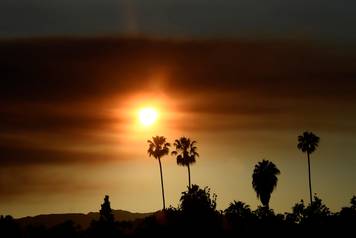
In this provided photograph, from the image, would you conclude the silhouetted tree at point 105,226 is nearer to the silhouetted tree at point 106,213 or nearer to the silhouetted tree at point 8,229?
the silhouetted tree at point 106,213

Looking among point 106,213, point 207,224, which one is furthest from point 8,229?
point 207,224

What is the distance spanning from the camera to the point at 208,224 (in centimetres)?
11481

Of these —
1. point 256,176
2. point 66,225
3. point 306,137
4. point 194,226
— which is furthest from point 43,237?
point 306,137

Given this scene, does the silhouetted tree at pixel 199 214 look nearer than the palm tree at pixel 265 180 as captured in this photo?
Yes

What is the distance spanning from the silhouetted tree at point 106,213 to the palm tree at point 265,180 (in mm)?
25411

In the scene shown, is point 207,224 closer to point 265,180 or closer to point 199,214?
point 199,214

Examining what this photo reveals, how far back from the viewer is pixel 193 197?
123250 mm

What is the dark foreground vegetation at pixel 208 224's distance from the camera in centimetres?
A: 11394

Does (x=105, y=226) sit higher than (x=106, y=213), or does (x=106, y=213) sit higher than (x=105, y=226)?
(x=106, y=213)

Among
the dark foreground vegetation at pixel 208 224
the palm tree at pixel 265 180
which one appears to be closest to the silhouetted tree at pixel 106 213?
the dark foreground vegetation at pixel 208 224

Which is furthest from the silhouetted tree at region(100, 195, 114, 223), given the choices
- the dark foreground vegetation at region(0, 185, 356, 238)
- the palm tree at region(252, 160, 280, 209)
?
the palm tree at region(252, 160, 280, 209)

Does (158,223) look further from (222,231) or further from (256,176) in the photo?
(256,176)

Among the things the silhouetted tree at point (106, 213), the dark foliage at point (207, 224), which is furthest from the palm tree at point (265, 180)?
the silhouetted tree at point (106, 213)

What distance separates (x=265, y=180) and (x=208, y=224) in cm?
3178
